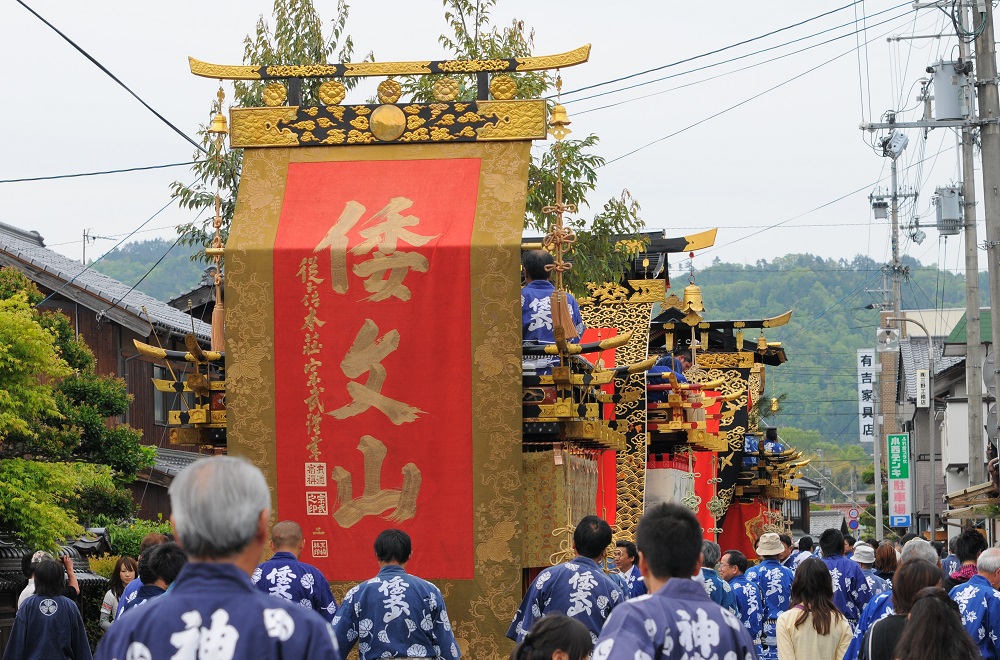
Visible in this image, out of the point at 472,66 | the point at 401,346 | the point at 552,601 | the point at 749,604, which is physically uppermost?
the point at 472,66

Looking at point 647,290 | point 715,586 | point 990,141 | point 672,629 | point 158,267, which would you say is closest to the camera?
point 672,629

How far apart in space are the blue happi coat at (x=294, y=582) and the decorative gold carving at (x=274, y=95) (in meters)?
4.98

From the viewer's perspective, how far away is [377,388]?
11.1 metres

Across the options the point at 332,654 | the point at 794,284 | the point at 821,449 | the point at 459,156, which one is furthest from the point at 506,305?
the point at 794,284

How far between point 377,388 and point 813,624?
4.29 metres

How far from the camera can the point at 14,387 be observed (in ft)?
48.3

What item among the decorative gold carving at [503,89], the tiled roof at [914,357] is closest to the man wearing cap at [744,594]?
the decorative gold carving at [503,89]

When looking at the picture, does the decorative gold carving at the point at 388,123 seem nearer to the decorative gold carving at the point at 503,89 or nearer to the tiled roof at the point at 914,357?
the decorative gold carving at the point at 503,89

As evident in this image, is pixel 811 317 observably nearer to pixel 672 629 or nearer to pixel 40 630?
pixel 40 630

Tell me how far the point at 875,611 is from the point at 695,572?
3.40m

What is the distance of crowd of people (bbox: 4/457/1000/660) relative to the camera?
Answer: 365 centimetres

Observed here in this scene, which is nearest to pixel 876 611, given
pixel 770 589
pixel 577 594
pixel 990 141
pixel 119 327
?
pixel 577 594

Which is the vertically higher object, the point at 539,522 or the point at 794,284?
the point at 794,284

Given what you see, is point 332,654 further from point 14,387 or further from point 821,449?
point 821,449
